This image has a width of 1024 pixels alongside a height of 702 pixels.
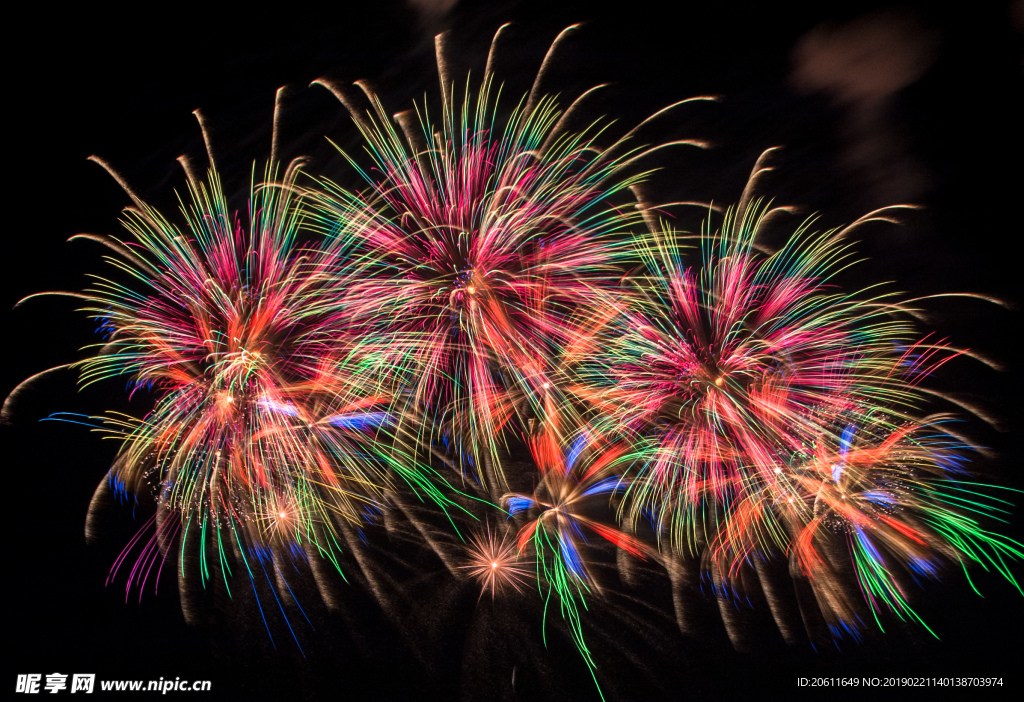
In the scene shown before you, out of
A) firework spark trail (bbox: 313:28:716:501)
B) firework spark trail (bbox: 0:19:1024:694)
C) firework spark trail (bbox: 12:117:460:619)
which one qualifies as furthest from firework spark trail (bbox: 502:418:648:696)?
firework spark trail (bbox: 12:117:460:619)

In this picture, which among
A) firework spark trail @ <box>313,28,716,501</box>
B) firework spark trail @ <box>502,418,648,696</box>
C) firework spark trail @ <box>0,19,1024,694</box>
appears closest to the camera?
firework spark trail @ <box>313,28,716,501</box>

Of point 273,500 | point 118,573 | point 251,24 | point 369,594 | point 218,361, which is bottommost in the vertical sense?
point 369,594

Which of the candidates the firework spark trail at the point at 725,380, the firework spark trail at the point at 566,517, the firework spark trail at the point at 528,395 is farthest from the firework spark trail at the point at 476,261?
the firework spark trail at the point at 725,380

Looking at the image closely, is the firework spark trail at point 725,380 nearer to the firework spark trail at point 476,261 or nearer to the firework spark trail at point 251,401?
the firework spark trail at point 476,261

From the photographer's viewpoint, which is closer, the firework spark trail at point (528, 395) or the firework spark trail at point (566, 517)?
the firework spark trail at point (528, 395)

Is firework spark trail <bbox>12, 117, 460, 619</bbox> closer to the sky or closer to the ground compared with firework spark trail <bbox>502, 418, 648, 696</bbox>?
closer to the sky

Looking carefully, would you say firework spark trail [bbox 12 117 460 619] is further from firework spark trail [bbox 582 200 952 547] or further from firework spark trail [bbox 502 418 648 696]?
firework spark trail [bbox 582 200 952 547]

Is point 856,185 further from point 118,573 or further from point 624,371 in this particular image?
point 118,573

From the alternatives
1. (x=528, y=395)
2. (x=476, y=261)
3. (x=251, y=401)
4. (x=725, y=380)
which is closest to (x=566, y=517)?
(x=528, y=395)

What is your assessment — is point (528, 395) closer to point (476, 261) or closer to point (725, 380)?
point (476, 261)

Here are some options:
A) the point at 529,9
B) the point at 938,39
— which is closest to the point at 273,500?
the point at 529,9

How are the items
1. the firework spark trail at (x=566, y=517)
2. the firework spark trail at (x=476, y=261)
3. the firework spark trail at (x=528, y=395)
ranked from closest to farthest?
the firework spark trail at (x=476, y=261) → the firework spark trail at (x=528, y=395) → the firework spark trail at (x=566, y=517)
